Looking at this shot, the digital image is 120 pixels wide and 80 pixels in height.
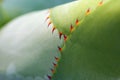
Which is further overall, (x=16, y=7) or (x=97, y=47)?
(x=16, y=7)

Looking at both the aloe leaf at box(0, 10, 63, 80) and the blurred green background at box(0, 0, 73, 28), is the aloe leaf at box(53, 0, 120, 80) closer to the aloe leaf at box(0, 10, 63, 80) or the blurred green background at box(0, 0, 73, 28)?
the aloe leaf at box(0, 10, 63, 80)

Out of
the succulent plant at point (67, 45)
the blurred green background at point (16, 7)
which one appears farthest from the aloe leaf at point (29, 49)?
the blurred green background at point (16, 7)

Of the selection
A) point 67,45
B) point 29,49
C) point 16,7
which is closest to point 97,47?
point 67,45

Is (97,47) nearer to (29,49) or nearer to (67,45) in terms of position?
(67,45)

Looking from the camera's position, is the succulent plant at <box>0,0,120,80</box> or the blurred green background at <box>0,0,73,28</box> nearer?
the succulent plant at <box>0,0,120,80</box>

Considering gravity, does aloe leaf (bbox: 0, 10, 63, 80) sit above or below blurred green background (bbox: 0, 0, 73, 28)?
below

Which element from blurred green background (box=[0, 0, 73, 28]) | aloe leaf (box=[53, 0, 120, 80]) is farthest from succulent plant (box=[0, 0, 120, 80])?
blurred green background (box=[0, 0, 73, 28])
